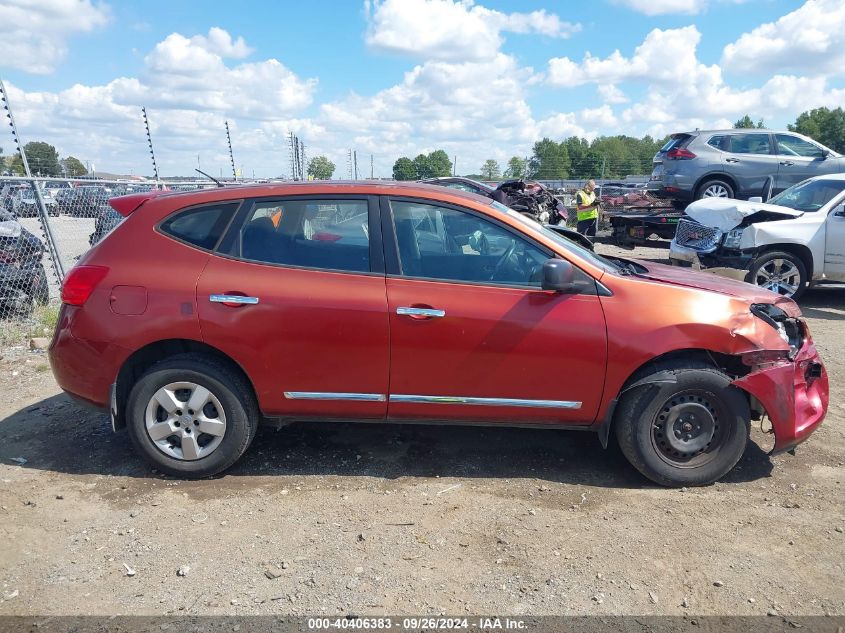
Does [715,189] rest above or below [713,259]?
above

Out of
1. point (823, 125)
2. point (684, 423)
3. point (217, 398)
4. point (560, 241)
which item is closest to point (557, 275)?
point (560, 241)

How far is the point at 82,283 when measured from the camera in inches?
150

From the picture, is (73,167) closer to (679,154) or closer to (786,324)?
(679,154)

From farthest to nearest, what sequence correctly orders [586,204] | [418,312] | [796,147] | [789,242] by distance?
[586,204] < [796,147] < [789,242] < [418,312]

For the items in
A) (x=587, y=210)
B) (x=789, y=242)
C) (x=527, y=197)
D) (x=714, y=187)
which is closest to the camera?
(x=789, y=242)

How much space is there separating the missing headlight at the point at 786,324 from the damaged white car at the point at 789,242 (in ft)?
14.3

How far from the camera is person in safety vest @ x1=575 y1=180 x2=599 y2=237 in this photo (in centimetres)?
1444

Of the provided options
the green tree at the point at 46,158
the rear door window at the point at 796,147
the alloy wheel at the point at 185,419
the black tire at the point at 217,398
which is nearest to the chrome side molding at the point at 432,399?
the black tire at the point at 217,398

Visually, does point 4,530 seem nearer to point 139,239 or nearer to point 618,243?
point 139,239

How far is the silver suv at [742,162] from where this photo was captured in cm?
1295

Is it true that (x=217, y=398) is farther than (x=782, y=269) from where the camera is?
No

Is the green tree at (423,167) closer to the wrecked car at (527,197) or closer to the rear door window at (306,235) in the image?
the wrecked car at (527,197)

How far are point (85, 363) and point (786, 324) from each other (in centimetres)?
444

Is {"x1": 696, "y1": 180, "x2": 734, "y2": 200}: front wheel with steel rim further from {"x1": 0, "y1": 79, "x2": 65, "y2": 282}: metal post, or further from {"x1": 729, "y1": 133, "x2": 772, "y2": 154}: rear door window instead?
{"x1": 0, "y1": 79, "x2": 65, "y2": 282}: metal post
